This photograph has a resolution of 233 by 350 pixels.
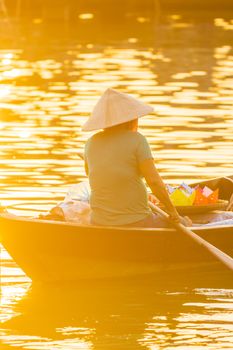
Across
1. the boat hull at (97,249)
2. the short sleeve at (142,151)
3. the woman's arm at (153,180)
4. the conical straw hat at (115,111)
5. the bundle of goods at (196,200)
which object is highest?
the conical straw hat at (115,111)

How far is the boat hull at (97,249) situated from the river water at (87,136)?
12 cm

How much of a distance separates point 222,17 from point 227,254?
1450 inches

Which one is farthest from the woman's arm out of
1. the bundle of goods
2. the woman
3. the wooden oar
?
the bundle of goods

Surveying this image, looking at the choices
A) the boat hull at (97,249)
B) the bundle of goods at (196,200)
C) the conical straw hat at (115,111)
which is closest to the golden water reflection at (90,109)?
the bundle of goods at (196,200)

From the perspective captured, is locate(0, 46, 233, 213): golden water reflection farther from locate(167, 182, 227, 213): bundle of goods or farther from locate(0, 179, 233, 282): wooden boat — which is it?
locate(0, 179, 233, 282): wooden boat

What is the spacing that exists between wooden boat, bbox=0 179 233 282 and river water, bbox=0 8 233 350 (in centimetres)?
14

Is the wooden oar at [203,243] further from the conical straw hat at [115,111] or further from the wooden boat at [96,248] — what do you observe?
the conical straw hat at [115,111]

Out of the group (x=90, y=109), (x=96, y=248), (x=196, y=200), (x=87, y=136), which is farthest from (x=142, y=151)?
(x=90, y=109)

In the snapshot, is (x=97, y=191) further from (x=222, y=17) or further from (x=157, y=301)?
(x=222, y=17)

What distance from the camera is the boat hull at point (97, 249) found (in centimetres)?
1188

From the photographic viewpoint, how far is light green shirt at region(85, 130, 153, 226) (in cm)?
1185

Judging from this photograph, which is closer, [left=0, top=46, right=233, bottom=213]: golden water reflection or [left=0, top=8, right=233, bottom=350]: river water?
[left=0, top=8, right=233, bottom=350]: river water

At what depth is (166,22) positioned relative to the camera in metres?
46.3

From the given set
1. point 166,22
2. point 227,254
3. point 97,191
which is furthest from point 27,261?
point 166,22
